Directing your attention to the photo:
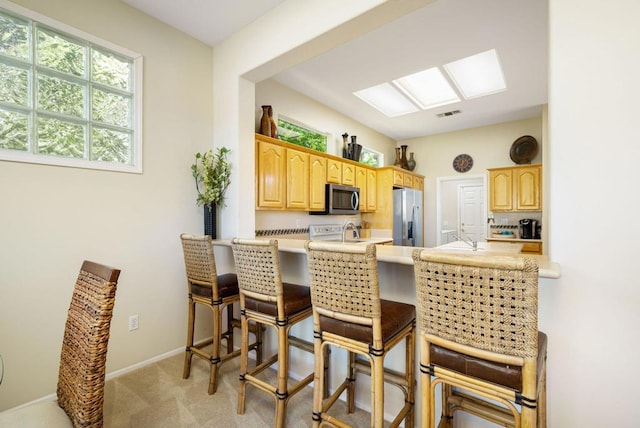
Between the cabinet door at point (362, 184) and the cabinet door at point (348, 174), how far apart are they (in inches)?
5.0

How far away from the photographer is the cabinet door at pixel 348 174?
438cm

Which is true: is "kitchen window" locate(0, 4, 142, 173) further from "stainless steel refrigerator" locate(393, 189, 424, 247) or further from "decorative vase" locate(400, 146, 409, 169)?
"decorative vase" locate(400, 146, 409, 169)

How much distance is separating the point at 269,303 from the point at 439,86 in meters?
3.52

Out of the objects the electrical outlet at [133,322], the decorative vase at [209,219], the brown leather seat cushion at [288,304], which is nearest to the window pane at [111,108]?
the decorative vase at [209,219]

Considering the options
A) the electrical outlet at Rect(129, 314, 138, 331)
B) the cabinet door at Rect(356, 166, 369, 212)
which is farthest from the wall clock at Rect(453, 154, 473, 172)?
the electrical outlet at Rect(129, 314, 138, 331)

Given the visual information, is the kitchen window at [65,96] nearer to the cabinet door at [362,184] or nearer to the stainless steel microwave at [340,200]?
the stainless steel microwave at [340,200]

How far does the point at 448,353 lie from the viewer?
117 centimetres

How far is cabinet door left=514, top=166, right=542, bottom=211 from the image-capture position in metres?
4.77

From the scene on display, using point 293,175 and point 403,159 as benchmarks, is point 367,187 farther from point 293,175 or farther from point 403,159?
point 293,175

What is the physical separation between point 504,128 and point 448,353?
538cm

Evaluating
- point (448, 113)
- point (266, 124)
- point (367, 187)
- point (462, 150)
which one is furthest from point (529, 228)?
point (266, 124)

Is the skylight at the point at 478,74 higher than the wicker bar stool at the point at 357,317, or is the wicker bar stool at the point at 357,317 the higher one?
the skylight at the point at 478,74

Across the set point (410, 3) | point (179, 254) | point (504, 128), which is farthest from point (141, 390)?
point (504, 128)

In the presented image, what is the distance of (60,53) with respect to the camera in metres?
2.12
